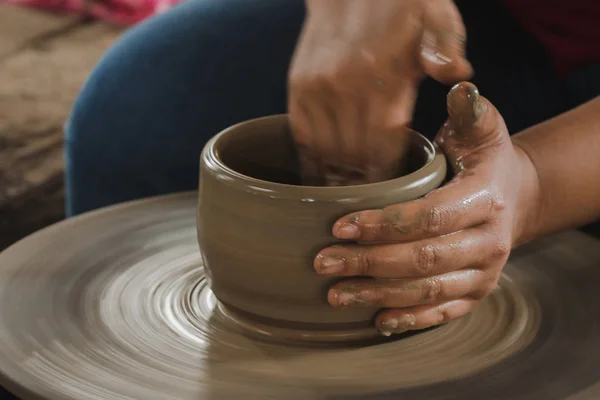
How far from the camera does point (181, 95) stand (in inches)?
60.6

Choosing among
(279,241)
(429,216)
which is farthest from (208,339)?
(429,216)

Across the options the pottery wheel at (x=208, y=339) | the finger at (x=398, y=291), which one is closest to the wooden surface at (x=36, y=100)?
the pottery wheel at (x=208, y=339)

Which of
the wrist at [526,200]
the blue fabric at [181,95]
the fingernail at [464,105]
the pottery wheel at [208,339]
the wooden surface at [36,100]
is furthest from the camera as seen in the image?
the wooden surface at [36,100]

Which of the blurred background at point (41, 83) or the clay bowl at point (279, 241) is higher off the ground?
the clay bowl at point (279, 241)

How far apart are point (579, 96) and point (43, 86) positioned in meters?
1.43

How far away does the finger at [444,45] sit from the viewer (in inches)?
34.3

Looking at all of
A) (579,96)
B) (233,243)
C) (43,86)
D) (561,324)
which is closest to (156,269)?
(233,243)

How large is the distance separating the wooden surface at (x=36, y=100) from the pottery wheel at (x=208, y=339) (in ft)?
2.56

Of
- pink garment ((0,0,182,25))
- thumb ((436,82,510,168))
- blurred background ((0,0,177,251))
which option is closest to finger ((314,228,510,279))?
thumb ((436,82,510,168))

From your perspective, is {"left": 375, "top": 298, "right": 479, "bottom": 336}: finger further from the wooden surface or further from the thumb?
the wooden surface

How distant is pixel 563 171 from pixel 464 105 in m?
0.23

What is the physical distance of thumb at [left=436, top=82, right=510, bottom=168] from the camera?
98 cm

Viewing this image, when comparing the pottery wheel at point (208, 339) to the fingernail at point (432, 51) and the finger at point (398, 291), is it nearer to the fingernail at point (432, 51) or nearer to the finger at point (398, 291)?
the finger at point (398, 291)

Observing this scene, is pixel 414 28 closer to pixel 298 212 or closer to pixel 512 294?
pixel 298 212
